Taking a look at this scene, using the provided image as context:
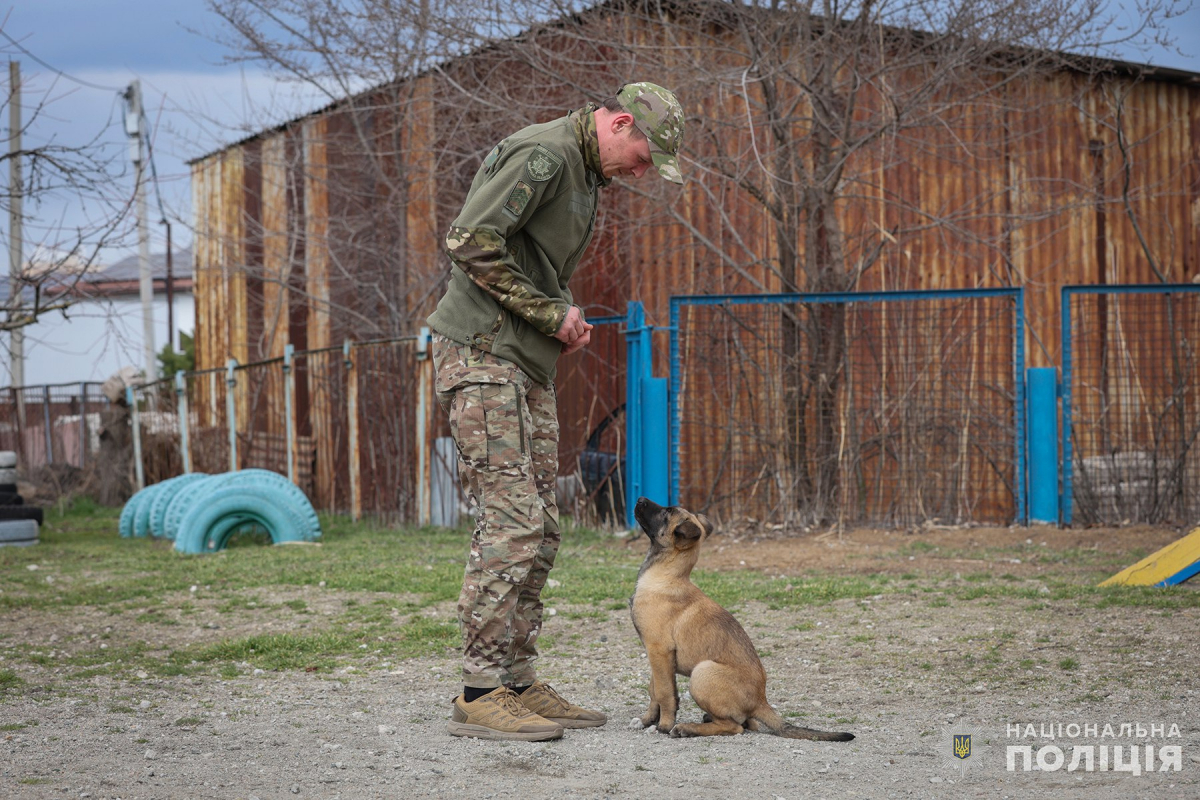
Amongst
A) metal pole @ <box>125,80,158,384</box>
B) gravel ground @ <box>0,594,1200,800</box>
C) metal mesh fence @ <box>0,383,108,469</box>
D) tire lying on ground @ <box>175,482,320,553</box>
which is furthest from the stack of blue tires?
metal mesh fence @ <box>0,383,108,469</box>

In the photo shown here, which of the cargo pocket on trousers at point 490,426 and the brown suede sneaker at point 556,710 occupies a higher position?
the cargo pocket on trousers at point 490,426

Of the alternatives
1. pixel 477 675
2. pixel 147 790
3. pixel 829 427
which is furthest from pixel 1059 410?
pixel 147 790

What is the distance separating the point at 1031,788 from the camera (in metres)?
3.44

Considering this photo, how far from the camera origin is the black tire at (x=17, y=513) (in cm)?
1105

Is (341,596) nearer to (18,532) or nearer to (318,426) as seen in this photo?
(18,532)

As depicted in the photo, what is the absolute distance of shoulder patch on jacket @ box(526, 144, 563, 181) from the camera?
392cm

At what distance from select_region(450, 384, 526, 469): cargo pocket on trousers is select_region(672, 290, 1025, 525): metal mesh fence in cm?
595

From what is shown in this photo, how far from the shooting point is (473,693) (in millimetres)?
4078

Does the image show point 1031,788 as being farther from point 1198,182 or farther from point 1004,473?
point 1198,182

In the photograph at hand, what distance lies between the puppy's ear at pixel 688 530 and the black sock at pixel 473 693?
883 millimetres

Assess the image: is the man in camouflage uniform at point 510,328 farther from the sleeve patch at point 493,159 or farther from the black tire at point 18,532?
the black tire at point 18,532

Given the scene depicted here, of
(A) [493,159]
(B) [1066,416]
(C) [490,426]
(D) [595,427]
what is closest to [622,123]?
(A) [493,159]

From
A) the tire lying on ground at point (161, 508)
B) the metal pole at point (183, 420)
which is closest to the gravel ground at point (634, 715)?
the tire lying on ground at point (161, 508)

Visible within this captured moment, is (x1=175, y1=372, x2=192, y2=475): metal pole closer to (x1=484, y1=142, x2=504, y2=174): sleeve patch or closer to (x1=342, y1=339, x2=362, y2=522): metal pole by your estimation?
(x1=342, y1=339, x2=362, y2=522): metal pole
